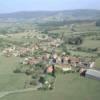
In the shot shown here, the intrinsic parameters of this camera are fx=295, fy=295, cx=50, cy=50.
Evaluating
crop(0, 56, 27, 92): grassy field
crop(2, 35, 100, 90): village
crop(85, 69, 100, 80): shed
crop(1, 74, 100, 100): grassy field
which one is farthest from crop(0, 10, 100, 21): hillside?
crop(1, 74, 100, 100): grassy field

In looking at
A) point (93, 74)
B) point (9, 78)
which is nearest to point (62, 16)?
point (9, 78)

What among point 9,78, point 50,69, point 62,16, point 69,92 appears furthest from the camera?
point 62,16

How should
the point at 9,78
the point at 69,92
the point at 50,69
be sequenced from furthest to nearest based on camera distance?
the point at 50,69 < the point at 9,78 < the point at 69,92

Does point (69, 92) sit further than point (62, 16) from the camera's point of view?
No

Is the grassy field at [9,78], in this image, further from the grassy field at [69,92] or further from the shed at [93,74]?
the shed at [93,74]

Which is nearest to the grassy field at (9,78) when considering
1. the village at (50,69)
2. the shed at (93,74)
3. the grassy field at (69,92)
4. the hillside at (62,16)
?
the village at (50,69)

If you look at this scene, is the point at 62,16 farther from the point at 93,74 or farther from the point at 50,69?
the point at 93,74

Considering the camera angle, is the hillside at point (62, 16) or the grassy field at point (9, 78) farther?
the hillside at point (62, 16)

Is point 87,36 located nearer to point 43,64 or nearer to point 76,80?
point 43,64

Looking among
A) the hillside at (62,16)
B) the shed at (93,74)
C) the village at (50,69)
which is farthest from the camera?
the hillside at (62,16)

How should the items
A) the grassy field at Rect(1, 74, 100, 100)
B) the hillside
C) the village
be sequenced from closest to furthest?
the grassy field at Rect(1, 74, 100, 100) < the village < the hillside

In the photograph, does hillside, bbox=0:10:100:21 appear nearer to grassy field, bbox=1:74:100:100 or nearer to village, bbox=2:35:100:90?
village, bbox=2:35:100:90

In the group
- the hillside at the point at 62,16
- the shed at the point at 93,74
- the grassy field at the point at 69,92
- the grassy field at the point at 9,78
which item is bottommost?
the hillside at the point at 62,16
